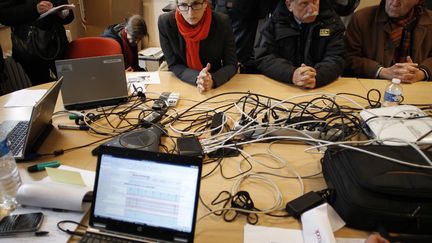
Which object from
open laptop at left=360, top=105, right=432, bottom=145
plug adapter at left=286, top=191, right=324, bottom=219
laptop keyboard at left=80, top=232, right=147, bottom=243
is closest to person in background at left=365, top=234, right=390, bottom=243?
plug adapter at left=286, top=191, right=324, bottom=219

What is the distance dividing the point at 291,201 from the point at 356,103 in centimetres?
81

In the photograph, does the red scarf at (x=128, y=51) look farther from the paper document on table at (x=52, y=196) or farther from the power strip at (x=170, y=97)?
the paper document on table at (x=52, y=196)

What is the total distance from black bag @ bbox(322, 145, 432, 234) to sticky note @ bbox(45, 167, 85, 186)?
717 millimetres

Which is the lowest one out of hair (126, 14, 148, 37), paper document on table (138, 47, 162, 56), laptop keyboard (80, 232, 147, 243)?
paper document on table (138, 47, 162, 56)

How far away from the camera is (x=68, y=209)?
0.88 m

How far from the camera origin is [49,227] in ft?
2.74

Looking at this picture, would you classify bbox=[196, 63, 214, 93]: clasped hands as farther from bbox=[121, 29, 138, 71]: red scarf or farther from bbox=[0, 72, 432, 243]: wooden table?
bbox=[121, 29, 138, 71]: red scarf

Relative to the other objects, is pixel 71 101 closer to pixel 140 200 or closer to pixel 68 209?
pixel 68 209

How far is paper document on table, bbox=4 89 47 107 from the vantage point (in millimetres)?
1526

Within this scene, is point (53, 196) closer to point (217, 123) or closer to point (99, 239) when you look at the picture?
point (99, 239)

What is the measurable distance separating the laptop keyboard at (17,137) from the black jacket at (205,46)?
826 millimetres

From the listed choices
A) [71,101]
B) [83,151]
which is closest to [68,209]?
[83,151]

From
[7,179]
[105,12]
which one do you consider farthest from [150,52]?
[7,179]

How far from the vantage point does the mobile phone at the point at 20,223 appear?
80 centimetres
